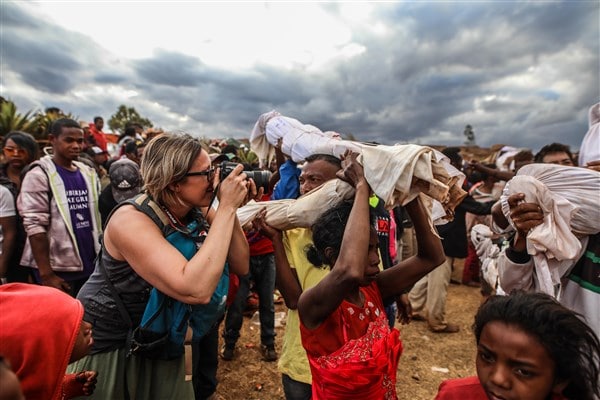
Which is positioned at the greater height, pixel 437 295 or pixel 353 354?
pixel 353 354

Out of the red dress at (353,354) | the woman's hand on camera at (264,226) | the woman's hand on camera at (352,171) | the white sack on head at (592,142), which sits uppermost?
the white sack on head at (592,142)

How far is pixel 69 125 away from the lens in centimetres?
302

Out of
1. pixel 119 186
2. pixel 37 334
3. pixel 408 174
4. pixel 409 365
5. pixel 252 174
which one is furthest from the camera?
pixel 409 365

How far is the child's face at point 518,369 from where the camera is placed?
3.42 feet

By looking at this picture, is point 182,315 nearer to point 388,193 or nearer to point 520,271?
point 388,193

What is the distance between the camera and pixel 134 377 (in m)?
1.61

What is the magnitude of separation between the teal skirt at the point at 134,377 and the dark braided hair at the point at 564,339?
1.51 m

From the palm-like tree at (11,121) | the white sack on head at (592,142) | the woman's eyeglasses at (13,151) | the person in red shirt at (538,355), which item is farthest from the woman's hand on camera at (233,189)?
the palm-like tree at (11,121)

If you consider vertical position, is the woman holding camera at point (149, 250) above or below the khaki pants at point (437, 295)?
above

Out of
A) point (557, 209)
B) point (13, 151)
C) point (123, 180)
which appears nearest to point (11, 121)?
point (13, 151)

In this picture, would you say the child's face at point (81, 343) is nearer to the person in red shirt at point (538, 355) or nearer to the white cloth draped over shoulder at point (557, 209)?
the person in red shirt at point (538, 355)

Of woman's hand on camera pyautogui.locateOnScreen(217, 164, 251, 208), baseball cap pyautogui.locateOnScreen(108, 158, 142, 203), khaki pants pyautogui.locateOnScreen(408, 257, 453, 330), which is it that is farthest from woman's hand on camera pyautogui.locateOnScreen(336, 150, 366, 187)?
khaki pants pyautogui.locateOnScreen(408, 257, 453, 330)

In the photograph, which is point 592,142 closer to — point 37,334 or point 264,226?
point 264,226

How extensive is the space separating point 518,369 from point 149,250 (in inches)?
53.5
